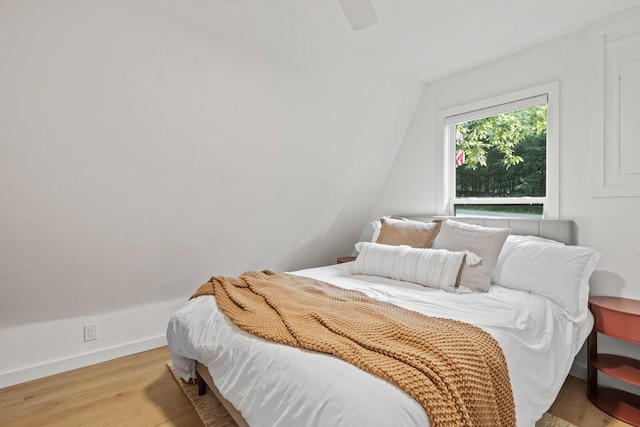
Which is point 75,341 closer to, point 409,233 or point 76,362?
point 76,362

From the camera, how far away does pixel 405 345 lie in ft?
3.94

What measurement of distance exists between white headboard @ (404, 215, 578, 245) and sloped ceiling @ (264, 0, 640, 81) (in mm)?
1304

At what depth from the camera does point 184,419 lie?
71.9 inches

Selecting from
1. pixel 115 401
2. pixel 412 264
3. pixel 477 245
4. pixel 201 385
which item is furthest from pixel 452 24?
pixel 115 401

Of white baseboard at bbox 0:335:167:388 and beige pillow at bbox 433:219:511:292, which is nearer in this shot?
beige pillow at bbox 433:219:511:292

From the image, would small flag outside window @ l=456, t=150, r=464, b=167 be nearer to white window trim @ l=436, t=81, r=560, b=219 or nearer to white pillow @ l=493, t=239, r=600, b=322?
white window trim @ l=436, t=81, r=560, b=219

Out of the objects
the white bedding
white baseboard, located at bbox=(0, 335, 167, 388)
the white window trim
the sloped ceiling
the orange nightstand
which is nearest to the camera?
the white bedding

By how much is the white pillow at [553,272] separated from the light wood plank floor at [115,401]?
0.56 metres

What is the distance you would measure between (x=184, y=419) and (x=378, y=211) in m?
2.64

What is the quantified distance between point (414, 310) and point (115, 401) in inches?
72.7

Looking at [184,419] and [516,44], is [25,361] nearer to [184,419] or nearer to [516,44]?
[184,419]

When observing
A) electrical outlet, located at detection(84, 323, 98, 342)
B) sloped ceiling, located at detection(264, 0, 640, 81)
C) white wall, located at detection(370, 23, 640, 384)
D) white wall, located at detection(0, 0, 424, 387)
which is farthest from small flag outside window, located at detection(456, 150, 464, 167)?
electrical outlet, located at detection(84, 323, 98, 342)

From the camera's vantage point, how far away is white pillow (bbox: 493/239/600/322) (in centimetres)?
190

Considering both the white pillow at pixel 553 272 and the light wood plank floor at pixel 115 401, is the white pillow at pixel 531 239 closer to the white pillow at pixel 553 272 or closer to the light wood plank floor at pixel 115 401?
the white pillow at pixel 553 272
